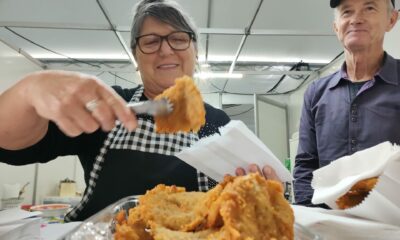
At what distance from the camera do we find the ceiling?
10.6ft

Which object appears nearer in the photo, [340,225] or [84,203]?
[340,225]

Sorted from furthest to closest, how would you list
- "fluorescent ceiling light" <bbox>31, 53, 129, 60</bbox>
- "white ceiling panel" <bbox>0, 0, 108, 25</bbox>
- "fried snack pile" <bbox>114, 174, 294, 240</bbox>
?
"fluorescent ceiling light" <bbox>31, 53, 129, 60</bbox>
"white ceiling panel" <bbox>0, 0, 108, 25</bbox>
"fried snack pile" <bbox>114, 174, 294, 240</bbox>

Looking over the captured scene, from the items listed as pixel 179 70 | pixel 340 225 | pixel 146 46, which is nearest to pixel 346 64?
pixel 179 70

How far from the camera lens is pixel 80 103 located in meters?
0.63

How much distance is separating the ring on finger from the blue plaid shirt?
3.38ft

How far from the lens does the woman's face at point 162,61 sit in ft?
4.26

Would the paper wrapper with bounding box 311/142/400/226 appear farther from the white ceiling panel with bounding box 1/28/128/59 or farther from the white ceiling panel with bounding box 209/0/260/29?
the white ceiling panel with bounding box 1/28/128/59

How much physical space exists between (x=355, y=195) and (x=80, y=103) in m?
0.68

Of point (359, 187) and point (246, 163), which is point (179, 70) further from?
point (359, 187)

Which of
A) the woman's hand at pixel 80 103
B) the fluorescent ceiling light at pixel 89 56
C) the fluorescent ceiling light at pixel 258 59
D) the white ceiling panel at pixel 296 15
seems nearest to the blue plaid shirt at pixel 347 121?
the woman's hand at pixel 80 103

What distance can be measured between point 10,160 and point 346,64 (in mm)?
1590

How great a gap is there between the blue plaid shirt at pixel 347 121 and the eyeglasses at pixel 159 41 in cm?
78

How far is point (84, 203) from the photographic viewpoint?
44.6 inches

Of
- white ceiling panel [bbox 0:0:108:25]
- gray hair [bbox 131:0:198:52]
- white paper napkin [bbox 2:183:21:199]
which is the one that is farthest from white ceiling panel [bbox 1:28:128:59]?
gray hair [bbox 131:0:198:52]
